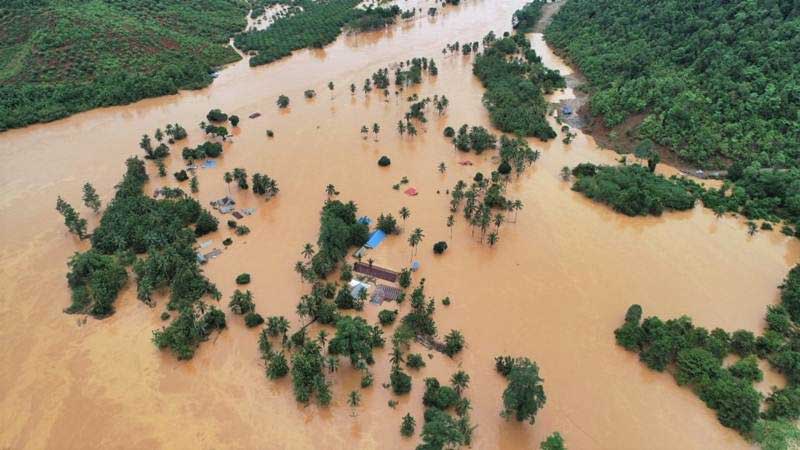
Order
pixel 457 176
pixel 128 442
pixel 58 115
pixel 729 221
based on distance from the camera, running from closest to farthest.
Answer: pixel 128 442, pixel 729 221, pixel 457 176, pixel 58 115

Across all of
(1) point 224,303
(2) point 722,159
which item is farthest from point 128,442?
(2) point 722,159

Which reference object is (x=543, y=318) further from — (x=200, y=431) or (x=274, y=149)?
(x=274, y=149)

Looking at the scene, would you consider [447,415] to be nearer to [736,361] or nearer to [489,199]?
[736,361]

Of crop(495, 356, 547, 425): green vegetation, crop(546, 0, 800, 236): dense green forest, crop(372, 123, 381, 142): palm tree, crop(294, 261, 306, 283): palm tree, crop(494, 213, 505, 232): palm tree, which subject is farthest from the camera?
crop(372, 123, 381, 142): palm tree

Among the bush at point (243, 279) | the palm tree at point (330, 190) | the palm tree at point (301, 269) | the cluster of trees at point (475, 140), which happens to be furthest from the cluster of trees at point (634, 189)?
the bush at point (243, 279)

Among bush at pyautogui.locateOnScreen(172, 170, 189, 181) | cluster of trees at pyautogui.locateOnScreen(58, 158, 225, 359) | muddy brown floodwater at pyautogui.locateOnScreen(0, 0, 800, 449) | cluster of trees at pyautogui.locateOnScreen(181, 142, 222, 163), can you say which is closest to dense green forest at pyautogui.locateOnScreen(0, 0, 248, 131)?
muddy brown floodwater at pyautogui.locateOnScreen(0, 0, 800, 449)

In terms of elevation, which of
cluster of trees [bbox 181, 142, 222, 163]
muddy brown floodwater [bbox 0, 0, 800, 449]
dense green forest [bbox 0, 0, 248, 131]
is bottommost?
muddy brown floodwater [bbox 0, 0, 800, 449]

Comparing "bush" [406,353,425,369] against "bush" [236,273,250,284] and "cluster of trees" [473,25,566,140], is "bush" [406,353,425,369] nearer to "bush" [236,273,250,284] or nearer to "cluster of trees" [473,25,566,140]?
"bush" [236,273,250,284]
